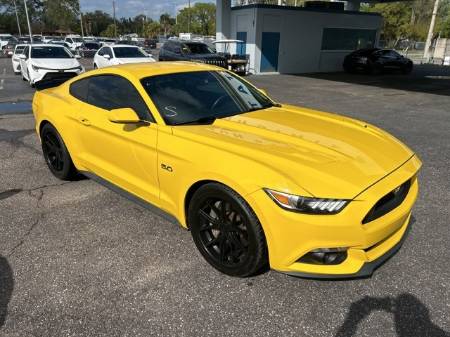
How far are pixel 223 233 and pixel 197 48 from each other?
1695cm

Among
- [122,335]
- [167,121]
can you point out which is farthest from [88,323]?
[167,121]

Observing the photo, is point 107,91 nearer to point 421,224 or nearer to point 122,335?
point 122,335

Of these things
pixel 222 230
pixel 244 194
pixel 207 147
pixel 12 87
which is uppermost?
pixel 207 147

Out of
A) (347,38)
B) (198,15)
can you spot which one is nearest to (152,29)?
(198,15)

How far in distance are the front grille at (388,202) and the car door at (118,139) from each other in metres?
1.81

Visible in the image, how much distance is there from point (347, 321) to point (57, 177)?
161 inches

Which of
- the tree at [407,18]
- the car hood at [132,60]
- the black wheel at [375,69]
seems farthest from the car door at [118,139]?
the tree at [407,18]

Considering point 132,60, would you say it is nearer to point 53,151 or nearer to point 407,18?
point 53,151

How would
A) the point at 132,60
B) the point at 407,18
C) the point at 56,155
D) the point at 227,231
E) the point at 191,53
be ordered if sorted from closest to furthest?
the point at 227,231
the point at 56,155
the point at 132,60
the point at 191,53
the point at 407,18

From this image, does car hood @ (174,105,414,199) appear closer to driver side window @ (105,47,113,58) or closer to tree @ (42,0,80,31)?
driver side window @ (105,47,113,58)

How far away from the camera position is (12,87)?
571 inches

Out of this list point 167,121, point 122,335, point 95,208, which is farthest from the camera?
point 95,208

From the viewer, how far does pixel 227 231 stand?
2830 millimetres

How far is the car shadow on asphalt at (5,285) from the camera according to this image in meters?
2.60
